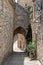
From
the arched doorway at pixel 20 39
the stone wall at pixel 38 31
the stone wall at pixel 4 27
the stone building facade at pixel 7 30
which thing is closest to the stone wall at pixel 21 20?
the arched doorway at pixel 20 39

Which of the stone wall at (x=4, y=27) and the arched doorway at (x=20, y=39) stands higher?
the stone wall at (x=4, y=27)

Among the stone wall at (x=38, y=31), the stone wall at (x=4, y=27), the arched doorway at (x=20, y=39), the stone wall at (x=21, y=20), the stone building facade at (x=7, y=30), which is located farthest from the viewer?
A: the arched doorway at (x=20, y=39)

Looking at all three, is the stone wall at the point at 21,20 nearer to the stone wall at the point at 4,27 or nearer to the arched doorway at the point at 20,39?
the arched doorway at the point at 20,39

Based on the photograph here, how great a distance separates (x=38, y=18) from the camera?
11977 millimetres

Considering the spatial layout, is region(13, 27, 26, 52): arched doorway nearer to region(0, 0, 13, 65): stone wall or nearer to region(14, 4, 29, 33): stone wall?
region(14, 4, 29, 33): stone wall

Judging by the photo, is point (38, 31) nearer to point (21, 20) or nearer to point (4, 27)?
point (4, 27)

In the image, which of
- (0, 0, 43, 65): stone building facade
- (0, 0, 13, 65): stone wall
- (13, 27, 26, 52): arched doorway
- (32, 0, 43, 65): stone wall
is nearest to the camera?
(0, 0, 13, 65): stone wall

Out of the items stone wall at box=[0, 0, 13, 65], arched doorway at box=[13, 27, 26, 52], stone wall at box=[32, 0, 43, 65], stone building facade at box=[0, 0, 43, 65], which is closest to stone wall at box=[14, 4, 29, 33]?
arched doorway at box=[13, 27, 26, 52]

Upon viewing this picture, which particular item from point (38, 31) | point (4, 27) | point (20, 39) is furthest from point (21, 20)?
point (20, 39)

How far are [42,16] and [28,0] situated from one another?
8953 mm

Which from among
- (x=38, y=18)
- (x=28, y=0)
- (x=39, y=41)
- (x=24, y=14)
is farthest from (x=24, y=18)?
(x=39, y=41)

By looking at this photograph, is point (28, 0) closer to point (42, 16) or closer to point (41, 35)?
point (42, 16)

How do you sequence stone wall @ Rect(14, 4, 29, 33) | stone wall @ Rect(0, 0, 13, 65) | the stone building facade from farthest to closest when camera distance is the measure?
1. stone wall @ Rect(14, 4, 29, 33)
2. the stone building facade
3. stone wall @ Rect(0, 0, 13, 65)

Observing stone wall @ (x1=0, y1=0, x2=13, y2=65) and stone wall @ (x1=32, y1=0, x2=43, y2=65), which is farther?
stone wall @ (x1=32, y1=0, x2=43, y2=65)
